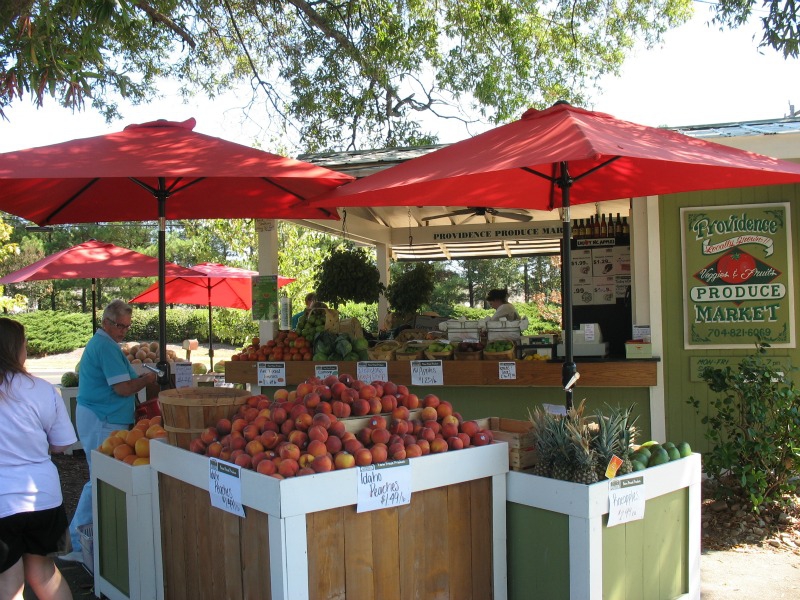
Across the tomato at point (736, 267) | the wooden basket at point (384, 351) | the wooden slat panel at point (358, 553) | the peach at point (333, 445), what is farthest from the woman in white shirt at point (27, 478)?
the tomato at point (736, 267)

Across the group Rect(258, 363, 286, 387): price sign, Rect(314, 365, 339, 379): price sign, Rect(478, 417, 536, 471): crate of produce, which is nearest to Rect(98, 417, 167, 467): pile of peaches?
Rect(478, 417, 536, 471): crate of produce

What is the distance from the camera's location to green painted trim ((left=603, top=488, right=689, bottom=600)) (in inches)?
128

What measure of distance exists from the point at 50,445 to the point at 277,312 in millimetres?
4172

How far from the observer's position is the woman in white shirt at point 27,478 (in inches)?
125

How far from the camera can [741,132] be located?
18.9ft

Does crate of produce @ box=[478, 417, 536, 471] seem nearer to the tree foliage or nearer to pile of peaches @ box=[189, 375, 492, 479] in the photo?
pile of peaches @ box=[189, 375, 492, 479]

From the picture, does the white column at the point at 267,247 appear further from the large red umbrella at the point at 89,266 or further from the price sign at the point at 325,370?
the large red umbrella at the point at 89,266

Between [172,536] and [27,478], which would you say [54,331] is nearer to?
[172,536]

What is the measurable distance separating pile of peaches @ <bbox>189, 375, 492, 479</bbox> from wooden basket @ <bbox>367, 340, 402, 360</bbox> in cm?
274

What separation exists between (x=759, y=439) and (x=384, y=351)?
3.18 meters

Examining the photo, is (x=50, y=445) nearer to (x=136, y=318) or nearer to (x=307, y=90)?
(x=307, y=90)

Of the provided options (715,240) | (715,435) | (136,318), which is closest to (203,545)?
(715,435)

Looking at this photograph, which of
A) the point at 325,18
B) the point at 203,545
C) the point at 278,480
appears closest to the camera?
the point at 278,480

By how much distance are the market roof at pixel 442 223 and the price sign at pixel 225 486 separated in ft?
12.8
